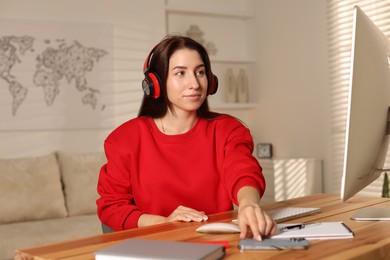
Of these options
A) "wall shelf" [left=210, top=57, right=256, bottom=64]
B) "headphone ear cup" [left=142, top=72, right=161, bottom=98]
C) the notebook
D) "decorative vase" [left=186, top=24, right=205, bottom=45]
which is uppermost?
"decorative vase" [left=186, top=24, right=205, bottom=45]

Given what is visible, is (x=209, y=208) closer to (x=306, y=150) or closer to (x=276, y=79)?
(x=306, y=150)

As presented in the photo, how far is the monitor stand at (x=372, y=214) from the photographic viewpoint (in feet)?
4.97

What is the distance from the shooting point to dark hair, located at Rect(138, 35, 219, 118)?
193 cm

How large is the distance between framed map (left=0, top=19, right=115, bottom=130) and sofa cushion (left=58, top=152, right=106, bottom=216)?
438 millimetres

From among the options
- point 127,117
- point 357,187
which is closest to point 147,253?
point 357,187

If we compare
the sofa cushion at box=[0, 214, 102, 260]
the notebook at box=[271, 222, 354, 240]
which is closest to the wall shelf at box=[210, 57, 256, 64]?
the sofa cushion at box=[0, 214, 102, 260]

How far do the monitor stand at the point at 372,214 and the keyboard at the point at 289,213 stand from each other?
0.13 meters

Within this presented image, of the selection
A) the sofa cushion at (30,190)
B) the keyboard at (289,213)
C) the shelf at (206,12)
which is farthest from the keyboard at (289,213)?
the shelf at (206,12)

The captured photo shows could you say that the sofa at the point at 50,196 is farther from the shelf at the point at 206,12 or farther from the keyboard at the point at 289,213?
the keyboard at the point at 289,213

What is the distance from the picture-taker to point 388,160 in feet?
13.4

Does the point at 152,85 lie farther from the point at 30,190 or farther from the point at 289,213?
the point at 30,190

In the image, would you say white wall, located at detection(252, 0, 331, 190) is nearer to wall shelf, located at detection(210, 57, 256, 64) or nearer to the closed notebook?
wall shelf, located at detection(210, 57, 256, 64)

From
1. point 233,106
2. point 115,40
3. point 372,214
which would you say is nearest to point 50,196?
point 115,40

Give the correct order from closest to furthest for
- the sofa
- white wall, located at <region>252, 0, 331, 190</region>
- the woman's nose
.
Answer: the woman's nose < the sofa < white wall, located at <region>252, 0, 331, 190</region>
